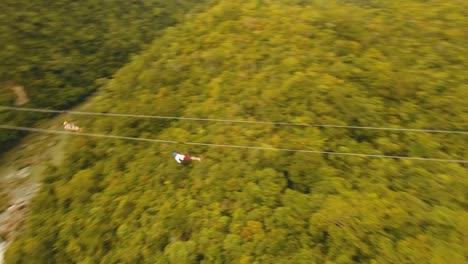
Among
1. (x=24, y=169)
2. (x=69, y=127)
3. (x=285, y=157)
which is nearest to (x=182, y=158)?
(x=285, y=157)

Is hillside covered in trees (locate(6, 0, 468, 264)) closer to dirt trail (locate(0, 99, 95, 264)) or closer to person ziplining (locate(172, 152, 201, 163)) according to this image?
person ziplining (locate(172, 152, 201, 163))

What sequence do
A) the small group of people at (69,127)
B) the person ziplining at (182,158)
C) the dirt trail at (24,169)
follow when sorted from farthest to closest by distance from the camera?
the small group of people at (69,127)
the person ziplining at (182,158)
the dirt trail at (24,169)

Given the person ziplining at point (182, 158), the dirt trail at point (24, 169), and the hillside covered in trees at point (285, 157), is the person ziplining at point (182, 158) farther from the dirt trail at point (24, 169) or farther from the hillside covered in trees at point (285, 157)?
the dirt trail at point (24, 169)

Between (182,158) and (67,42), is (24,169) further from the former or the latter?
(67,42)

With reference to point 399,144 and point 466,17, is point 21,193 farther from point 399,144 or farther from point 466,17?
point 466,17

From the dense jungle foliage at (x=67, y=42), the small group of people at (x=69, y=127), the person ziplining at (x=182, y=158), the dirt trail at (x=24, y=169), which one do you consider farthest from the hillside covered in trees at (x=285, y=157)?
the dense jungle foliage at (x=67, y=42)

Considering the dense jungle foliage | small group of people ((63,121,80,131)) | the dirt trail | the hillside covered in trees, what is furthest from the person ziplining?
the dense jungle foliage
